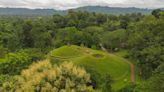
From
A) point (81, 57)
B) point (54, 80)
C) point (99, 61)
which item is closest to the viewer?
point (54, 80)

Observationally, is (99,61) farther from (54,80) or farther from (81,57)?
(54,80)

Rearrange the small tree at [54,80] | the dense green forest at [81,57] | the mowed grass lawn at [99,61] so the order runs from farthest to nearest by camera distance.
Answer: the mowed grass lawn at [99,61]
the dense green forest at [81,57]
the small tree at [54,80]

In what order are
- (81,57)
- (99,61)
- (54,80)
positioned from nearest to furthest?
(54,80) → (99,61) → (81,57)

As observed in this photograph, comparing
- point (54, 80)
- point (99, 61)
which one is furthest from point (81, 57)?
point (54, 80)

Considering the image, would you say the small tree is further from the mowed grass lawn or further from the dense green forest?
the mowed grass lawn

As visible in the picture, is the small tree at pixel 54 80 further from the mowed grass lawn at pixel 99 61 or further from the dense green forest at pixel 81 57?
the mowed grass lawn at pixel 99 61

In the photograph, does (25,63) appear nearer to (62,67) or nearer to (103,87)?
(103,87)

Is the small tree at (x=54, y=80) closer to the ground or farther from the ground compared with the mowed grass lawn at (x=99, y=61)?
farther from the ground

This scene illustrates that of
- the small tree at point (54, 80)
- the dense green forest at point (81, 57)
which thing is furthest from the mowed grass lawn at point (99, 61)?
the small tree at point (54, 80)
